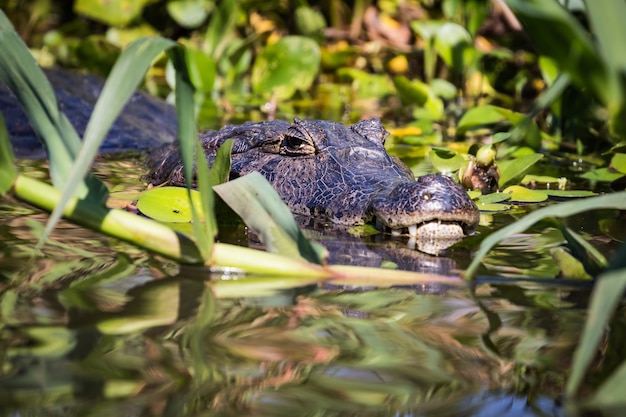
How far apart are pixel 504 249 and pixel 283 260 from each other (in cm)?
111

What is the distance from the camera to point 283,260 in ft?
7.91

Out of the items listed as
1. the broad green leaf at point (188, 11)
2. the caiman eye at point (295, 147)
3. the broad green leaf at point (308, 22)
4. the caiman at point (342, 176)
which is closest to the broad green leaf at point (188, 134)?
the caiman at point (342, 176)

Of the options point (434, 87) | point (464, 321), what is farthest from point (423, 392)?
point (434, 87)

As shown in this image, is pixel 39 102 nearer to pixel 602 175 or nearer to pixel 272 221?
pixel 272 221

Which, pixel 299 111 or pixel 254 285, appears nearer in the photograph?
pixel 254 285

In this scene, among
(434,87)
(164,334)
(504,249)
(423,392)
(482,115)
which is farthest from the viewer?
(434,87)

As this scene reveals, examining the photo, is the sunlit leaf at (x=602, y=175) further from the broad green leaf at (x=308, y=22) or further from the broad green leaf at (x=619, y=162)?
the broad green leaf at (x=308, y=22)

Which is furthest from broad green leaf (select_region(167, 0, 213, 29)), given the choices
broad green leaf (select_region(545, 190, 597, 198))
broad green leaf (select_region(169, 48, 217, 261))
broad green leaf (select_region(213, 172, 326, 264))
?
broad green leaf (select_region(169, 48, 217, 261))

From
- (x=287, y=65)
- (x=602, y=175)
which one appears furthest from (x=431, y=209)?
(x=287, y=65)

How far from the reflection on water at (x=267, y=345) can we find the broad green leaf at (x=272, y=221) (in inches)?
5.0

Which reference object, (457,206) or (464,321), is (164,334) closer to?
(464,321)

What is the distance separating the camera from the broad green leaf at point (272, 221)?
2.39m

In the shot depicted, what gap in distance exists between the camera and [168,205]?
3.75m

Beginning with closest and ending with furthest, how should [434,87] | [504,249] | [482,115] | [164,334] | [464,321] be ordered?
[164,334] → [464,321] → [504,249] → [482,115] → [434,87]
